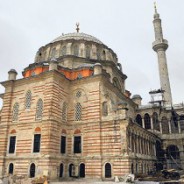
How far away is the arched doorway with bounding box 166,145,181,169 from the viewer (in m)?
28.3

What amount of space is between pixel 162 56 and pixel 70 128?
27259mm

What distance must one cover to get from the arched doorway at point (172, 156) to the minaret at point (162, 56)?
8.88 m

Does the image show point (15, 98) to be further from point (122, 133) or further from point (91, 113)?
point (122, 133)

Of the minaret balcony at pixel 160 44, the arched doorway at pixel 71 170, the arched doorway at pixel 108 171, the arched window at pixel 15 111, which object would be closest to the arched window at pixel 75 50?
the arched window at pixel 15 111

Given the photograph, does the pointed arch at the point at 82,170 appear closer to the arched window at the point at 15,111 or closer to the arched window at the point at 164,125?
the arched window at the point at 15,111

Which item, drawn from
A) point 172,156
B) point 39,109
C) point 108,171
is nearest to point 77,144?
point 108,171

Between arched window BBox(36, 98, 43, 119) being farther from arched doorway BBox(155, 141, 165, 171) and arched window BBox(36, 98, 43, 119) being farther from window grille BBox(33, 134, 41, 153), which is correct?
arched doorway BBox(155, 141, 165, 171)

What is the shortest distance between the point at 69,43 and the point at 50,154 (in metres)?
16.2

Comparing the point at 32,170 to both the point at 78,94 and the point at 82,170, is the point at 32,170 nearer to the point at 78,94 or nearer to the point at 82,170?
the point at 82,170

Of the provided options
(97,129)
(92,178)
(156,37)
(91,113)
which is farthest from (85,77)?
(156,37)

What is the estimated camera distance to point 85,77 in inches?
951

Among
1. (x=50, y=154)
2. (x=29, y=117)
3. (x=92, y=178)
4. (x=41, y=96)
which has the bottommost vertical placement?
(x=92, y=178)

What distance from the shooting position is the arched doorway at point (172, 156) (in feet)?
92.9

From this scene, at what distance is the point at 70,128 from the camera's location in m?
23.4
